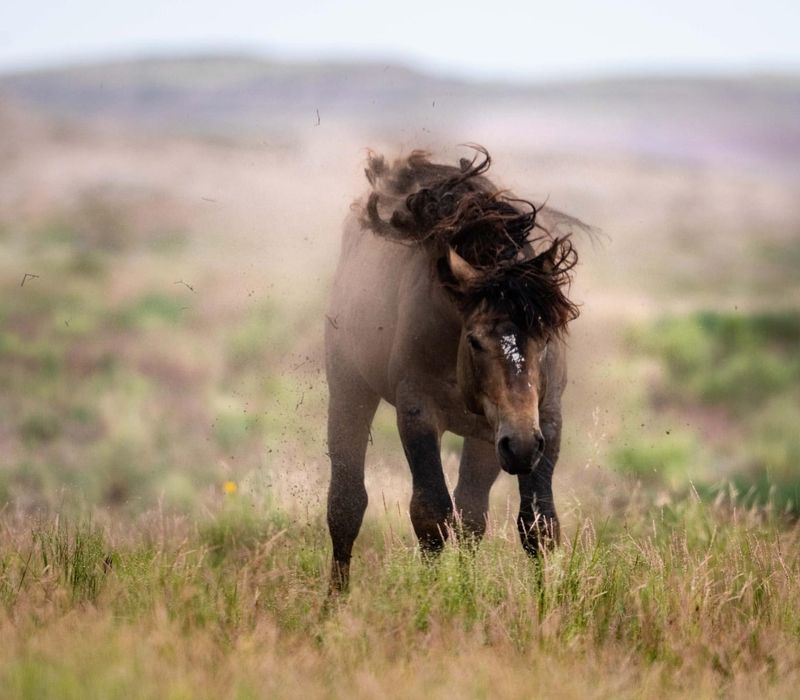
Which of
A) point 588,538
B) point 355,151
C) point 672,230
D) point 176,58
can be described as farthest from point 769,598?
point 176,58

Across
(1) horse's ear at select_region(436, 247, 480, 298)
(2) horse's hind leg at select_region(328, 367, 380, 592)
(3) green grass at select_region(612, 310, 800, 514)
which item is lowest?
(3) green grass at select_region(612, 310, 800, 514)

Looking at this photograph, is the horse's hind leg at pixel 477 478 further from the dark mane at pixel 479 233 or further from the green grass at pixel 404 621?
the dark mane at pixel 479 233

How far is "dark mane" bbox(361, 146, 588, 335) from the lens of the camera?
659 cm

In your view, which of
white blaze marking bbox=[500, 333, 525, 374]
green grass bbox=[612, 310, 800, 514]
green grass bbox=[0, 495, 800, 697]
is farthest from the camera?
green grass bbox=[612, 310, 800, 514]

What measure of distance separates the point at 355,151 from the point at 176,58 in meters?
71.9

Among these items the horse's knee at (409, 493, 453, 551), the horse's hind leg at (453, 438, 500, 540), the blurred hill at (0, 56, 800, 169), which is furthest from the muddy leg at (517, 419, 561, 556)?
the blurred hill at (0, 56, 800, 169)

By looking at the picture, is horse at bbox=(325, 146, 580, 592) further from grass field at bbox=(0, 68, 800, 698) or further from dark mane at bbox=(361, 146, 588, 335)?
grass field at bbox=(0, 68, 800, 698)

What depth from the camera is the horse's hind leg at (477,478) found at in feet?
26.3

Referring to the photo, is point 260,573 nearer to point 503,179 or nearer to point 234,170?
point 503,179

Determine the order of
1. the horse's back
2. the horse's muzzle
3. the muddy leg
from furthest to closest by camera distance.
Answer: the horse's back < the muddy leg < the horse's muzzle

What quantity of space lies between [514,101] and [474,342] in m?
62.2

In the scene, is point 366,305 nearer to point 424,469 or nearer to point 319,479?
point 424,469

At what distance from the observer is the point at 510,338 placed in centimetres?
648

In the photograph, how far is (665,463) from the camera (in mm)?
17234
